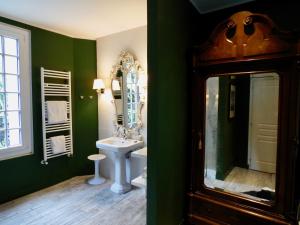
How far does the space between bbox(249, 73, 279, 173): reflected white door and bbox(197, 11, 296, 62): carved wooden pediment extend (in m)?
0.22

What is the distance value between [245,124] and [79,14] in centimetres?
241

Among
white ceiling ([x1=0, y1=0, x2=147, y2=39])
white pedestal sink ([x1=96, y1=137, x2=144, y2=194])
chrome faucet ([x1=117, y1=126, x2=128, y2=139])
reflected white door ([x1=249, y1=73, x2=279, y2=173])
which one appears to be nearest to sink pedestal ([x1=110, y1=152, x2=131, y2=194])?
white pedestal sink ([x1=96, y1=137, x2=144, y2=194])

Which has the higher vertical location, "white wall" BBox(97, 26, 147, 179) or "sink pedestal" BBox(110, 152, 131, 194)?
"white wall" BBox(97, 26, 147, 179)

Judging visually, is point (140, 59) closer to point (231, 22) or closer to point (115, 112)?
point (115, 112)

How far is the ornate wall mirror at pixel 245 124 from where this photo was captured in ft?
5.25

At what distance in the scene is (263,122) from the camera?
1767 mm

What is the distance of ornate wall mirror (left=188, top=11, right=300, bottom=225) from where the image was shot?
1601 mm

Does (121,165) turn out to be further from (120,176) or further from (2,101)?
(2,101)

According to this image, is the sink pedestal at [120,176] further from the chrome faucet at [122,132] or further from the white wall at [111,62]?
the chrome faucet at [122,132]

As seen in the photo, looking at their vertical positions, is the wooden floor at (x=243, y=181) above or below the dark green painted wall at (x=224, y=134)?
below

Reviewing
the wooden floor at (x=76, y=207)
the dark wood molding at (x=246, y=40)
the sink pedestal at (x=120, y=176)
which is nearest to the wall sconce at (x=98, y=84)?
the sink pedestal at (x=120, y=176)

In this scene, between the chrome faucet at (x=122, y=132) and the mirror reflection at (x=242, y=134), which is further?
the chrome faucet at (x=122, y=132)

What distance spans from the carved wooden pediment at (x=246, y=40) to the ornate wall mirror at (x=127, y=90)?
1.37 meters

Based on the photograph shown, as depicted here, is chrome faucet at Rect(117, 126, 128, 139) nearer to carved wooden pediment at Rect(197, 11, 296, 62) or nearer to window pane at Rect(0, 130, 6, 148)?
window pane at Rect(0, 130, 6, 148)
